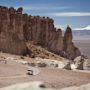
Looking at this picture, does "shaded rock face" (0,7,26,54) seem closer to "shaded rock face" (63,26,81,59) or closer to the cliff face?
the cliff face

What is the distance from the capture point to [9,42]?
45.3m

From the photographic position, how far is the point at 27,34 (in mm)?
57875

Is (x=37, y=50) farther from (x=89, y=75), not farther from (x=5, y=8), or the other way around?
(x=89, y=75)

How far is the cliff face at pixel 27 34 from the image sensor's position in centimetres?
4594

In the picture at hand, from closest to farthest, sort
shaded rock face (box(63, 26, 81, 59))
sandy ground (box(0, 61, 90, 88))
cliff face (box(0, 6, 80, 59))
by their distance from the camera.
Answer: sandy ground (box(0, 61, 90, 88))
cliff face (box(0, 6, 80, 59))
shaded rock face (box(63, 26, 81, 59))

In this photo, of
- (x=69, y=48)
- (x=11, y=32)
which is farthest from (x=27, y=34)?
(x=69, y=48)

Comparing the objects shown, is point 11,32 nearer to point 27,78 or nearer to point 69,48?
point 69,48

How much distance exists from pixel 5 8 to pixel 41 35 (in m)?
→ 17.6

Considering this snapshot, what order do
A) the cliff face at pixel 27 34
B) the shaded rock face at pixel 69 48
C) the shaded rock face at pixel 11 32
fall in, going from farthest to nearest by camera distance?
1. the shaded rock face at pixel 69 48
2. the cliff face at pixel 27 34
3. the shaded rock face at pixel 11 32

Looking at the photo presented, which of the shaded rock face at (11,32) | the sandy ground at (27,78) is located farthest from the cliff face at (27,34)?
the sandy ground at (27,78)

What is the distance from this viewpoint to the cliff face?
4594 cm

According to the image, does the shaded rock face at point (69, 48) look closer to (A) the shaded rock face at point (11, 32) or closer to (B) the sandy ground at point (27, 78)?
(A) the shaded rock face at point (11, 32)

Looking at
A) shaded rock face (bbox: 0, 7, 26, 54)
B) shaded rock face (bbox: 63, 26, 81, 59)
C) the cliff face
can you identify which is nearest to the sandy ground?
shaded rock face (bbox: 0, 7, 26, 54)

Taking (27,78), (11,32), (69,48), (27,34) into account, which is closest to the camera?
(27,78)
